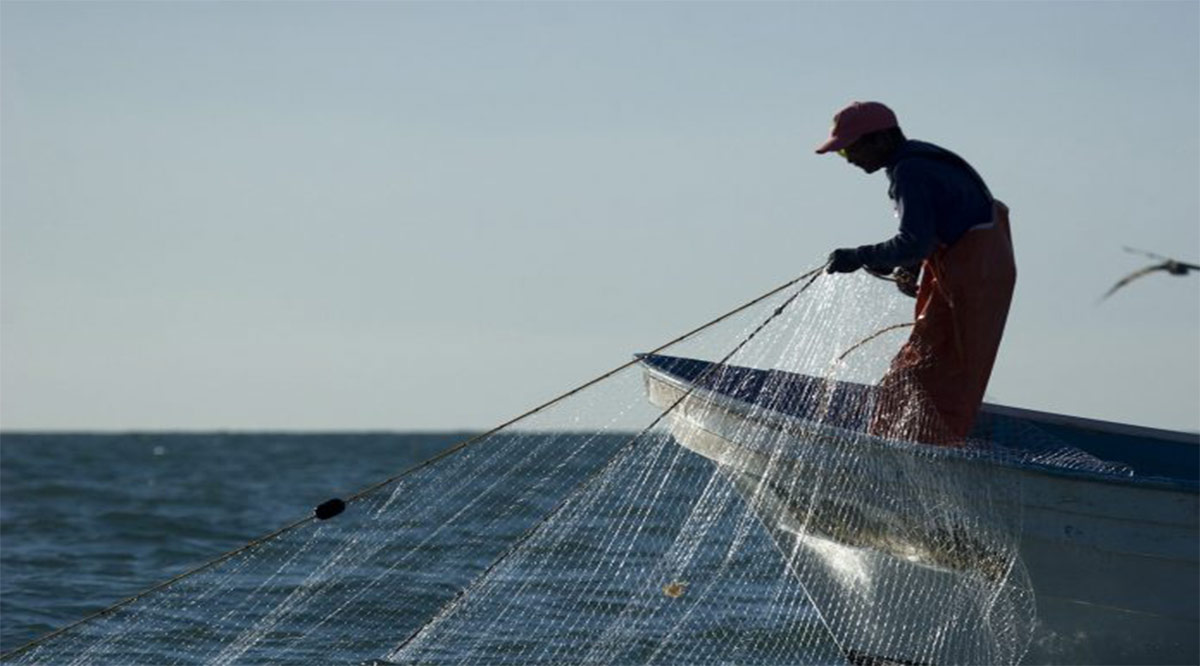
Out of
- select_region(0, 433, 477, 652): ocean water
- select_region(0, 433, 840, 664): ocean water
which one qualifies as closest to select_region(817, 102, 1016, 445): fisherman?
select_region(0, 433, 840, 664): ocean water

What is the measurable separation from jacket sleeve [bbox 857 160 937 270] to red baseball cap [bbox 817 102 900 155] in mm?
264

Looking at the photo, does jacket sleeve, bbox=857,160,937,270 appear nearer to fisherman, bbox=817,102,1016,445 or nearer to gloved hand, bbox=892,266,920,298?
fisherman, bbox=817,102,1016,445

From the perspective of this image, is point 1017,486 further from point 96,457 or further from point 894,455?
point 96,457

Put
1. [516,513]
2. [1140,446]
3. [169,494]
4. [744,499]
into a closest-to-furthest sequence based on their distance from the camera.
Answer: [744,499], [1140,446], [516,513], [169,494]

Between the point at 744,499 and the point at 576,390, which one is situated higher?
the point at 576,390

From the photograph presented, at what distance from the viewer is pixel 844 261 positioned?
1004 cm

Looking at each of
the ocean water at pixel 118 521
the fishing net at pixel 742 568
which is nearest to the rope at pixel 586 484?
the fishing net at pixel 742 568

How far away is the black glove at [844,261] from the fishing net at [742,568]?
33cm

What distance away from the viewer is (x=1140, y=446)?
475 inches

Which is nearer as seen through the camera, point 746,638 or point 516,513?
point 746,638

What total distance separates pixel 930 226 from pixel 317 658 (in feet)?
14.9

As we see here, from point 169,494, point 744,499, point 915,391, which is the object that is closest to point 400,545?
point 744,499

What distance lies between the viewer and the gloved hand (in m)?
10.7

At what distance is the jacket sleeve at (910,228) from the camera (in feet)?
32.6
